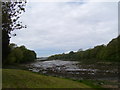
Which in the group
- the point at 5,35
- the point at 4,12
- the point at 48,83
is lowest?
the point at 48,83

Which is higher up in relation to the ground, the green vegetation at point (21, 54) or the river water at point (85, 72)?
the green vegetation at point (21, 54)

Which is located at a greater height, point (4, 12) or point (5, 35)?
point (4, 12)

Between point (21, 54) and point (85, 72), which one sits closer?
point (85, 72)

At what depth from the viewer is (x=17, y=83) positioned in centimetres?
1925

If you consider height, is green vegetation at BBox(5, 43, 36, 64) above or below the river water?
above

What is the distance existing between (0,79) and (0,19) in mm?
4954

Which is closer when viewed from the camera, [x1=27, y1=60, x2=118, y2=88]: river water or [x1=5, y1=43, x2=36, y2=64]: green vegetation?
[x1=27, y1=60, x2=118, y2=88]: river water

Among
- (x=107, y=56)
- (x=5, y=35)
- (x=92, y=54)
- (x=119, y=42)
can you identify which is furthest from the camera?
(x=92, y=54)

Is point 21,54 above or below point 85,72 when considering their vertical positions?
above

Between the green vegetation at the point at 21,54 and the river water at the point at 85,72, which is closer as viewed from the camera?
the river water at the point at 85,72

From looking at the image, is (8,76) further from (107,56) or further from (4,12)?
(107,56)

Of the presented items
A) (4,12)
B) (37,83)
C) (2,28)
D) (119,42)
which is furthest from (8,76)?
(119,42)

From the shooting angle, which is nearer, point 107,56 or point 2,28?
point 2,28

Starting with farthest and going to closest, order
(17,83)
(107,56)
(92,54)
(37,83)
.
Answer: (92,54)
(107,56)
(37,83)
(17,83)
